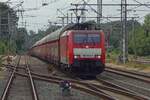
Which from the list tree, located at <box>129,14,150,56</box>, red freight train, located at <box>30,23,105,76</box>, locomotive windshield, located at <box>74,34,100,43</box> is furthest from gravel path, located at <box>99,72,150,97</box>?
tree, located at <box>129,14,150,56</box>

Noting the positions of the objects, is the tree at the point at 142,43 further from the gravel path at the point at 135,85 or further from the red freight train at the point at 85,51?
the gravel path at the point at 135,85

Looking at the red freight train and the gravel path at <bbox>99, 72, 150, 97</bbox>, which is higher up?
the red freight train

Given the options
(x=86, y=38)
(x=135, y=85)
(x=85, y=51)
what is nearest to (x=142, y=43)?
(x=86, y=38)

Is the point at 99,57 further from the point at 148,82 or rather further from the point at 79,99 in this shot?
the point at 79,99

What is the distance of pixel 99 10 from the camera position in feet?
149

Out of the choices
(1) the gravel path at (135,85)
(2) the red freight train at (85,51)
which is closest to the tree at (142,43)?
(2) the red freight train at (85,51)

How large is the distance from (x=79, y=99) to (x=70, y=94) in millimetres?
1799

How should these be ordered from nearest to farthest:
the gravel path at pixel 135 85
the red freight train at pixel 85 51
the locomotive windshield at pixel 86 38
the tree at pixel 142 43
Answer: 1. the gravel path at pixel 135 85
2. the red freight train at pixel 85 51
3. the locomotive windshield at pixel 86 38
4. the tree at pixel 142 43

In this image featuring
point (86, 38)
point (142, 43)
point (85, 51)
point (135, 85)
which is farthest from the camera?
point (142, 43)

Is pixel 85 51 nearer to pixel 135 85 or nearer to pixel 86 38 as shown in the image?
pixel 86 38

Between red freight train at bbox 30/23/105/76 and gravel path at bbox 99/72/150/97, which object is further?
red freight train at bbox 30/23/105/76

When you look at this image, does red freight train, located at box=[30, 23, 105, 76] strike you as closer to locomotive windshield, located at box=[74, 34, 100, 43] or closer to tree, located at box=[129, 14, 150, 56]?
locomotive windshield, located at box=[74, 34, 100, 43]

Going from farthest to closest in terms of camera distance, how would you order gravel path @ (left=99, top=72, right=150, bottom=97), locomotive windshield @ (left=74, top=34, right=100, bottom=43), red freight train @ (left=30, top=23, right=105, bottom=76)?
locomotive windshield @ (left=74, top=34, right=100, bottom=43) < red freight train @ (left=30, top=23, right=105, bottom=76) < gravel path @ (left=99, top=72, right=150, bottom=97)

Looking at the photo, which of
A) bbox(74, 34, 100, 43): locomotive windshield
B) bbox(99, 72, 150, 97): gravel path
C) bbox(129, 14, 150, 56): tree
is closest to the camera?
bbox(99, 72, 150, 97): gravel path
